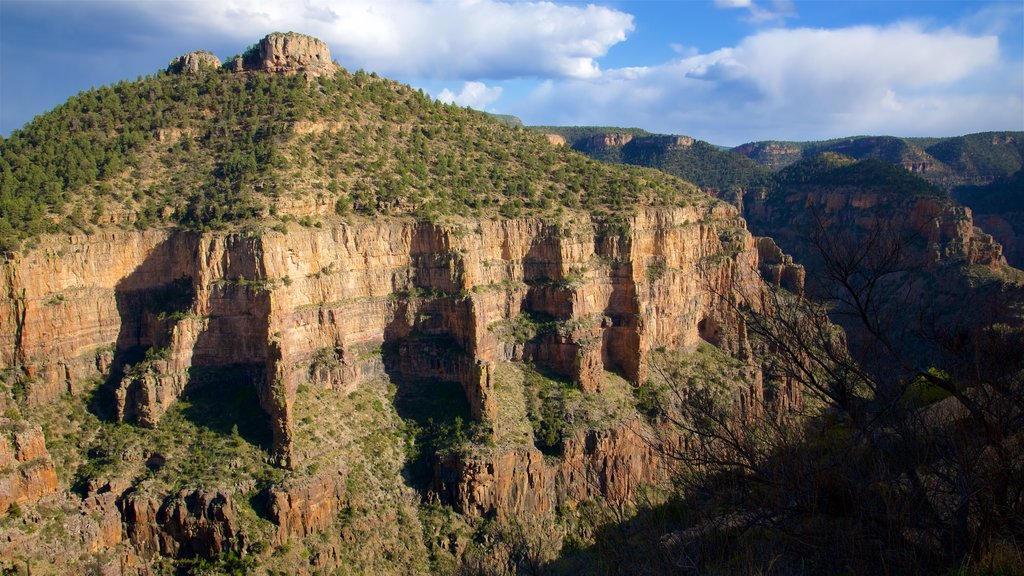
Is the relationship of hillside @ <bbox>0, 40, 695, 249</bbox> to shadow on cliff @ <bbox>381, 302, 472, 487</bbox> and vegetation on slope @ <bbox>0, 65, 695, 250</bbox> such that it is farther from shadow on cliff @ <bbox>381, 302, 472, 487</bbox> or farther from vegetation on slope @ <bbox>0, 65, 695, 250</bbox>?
shadow on cliff @ <bbox>381, 302, 472, 487</bbox>

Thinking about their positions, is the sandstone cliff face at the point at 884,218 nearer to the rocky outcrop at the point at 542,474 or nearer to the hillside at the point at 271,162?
the hillside at the point at 271,162

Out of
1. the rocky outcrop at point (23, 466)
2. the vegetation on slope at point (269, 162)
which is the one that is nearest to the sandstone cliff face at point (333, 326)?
the rocky outcrop at point (23, 466)

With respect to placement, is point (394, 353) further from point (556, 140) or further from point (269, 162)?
point (556, 140)

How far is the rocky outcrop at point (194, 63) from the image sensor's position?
7269cm

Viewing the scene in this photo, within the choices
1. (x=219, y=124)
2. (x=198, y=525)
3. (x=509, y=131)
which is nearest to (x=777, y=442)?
(x=198, y=525)

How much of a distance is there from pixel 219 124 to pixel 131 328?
21423mm

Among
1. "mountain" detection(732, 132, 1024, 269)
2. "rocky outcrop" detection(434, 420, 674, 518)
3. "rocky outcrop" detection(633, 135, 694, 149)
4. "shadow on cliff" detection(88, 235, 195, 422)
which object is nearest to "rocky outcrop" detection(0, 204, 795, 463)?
"shadow on cliff" detection(88, 235, 195, 422)

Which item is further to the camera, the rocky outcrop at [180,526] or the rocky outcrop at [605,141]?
the rocky outcrop at [605,141]

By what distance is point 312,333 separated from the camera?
51000 mm

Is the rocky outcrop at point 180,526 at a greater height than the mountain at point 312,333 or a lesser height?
lesser

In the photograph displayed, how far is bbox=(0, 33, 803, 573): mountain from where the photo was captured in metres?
42.5

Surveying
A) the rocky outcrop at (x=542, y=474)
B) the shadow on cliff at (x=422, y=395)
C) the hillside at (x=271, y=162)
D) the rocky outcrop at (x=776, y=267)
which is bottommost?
the rocky outcrop at (x=542, y=474)

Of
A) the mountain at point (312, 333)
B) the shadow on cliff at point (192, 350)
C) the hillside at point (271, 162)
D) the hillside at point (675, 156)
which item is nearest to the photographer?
the mountain at point (312, 333)

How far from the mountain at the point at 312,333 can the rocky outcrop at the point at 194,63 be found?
241 cm
